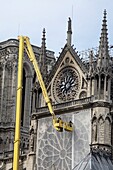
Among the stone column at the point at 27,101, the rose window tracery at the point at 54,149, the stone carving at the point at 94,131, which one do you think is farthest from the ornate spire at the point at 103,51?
the stone column at the point at 27,101

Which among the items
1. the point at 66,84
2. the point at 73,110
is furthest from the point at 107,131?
the point at 66,84

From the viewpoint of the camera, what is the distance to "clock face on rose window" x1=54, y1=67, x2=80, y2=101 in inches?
2092

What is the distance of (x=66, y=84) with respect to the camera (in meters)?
54.0

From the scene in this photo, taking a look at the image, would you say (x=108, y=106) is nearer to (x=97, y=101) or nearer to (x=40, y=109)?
(x=97, y=101)

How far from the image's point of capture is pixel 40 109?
178 feet

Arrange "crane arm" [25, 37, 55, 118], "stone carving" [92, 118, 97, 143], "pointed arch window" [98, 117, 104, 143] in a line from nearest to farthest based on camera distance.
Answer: "pointed arch window" [98, 117, 104, 143], "stone carving" [92, 118, 97, 143], "crane arm" [25, 37, 55, 118]

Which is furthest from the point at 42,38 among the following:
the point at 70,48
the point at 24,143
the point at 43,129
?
the point at 24,143

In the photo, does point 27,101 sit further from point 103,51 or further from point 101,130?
point 101,130

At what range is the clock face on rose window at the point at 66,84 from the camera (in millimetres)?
53125

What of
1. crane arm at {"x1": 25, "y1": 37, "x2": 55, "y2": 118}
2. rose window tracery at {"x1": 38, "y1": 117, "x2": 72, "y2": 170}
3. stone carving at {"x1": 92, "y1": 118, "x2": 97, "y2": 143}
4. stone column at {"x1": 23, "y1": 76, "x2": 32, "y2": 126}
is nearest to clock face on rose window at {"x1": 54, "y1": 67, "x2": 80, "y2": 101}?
crane arm at {"x1": 25, "y1": 37, "x2": 55, "y2": 118}

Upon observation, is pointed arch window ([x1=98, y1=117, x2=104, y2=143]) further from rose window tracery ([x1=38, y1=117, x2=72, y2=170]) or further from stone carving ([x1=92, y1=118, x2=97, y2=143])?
rose window tracery ([x1=38, y1=117, x2=72, y2=170])

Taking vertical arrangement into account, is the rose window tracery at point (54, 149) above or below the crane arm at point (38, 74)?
below

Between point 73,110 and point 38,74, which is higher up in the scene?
point 38,74

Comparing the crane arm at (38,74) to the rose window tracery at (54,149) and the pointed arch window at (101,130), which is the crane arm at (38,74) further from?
the pointed arch window at (101,130)
